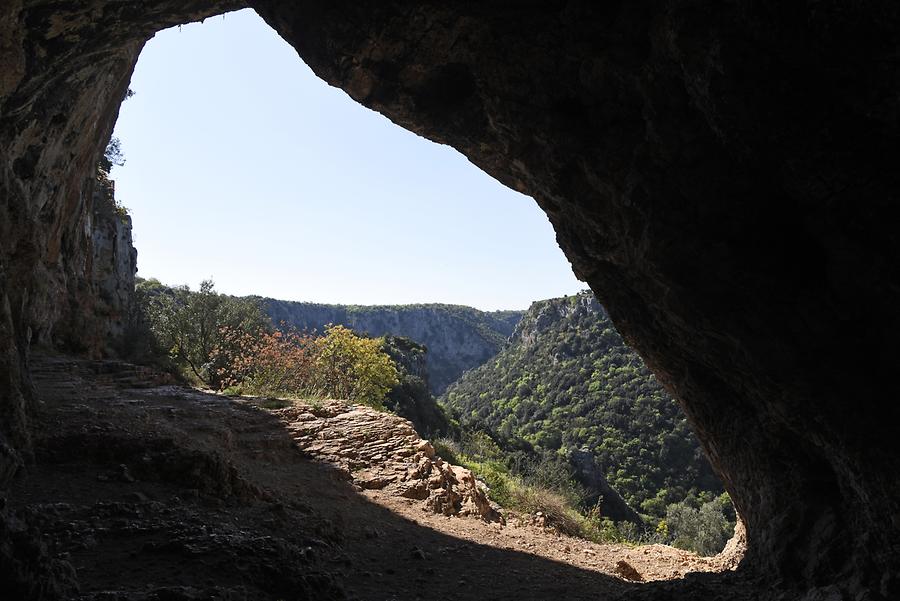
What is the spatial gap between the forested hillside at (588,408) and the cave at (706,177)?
2821 centimetres

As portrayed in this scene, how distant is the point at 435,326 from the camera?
136 m

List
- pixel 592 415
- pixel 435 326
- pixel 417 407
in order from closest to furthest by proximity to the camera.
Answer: pixel 417 407 < pixel 592 415 < pixel 435 326

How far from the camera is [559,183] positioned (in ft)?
17.0

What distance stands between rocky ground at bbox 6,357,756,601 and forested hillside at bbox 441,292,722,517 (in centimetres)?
2305

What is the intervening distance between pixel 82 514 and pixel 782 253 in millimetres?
6173

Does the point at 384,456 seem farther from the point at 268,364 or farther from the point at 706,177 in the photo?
the point at 268,364

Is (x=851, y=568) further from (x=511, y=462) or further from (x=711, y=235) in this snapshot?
(x=511, y=462)

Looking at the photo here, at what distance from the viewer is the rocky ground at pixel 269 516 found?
4058mm

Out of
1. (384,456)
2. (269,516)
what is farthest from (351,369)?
(269,516)

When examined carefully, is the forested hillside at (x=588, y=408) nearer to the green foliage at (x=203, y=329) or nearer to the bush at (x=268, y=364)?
the bush at (x=268, y=364)

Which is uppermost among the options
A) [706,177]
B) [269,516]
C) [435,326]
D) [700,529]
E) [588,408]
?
[435,326]

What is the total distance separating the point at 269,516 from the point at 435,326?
12994 cm

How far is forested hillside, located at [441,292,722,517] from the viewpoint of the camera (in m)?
41.8

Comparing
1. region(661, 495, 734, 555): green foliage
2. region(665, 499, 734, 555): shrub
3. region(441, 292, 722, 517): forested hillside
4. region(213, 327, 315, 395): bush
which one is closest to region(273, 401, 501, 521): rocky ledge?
region(213, 327, 315, 395): bush
